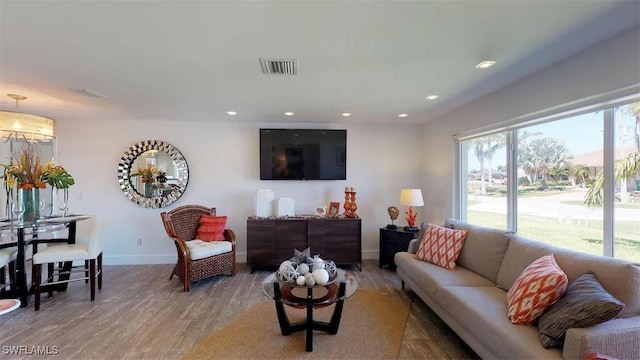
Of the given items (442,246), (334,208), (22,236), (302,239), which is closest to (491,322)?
(442,246)

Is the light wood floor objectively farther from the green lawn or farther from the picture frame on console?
the green lawn

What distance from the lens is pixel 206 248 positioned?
381 centimetres

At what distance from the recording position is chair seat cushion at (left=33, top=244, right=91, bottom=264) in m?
3.08

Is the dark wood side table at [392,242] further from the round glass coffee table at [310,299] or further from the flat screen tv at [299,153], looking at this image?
the round glass coffee table at [310,299]

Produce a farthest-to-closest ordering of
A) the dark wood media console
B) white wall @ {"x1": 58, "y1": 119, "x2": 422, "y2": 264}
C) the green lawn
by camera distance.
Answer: white wall @ {"x1": 58, "y1": 119, "x2": 422, "y2": 264} < the dark wood media console < the green lawn

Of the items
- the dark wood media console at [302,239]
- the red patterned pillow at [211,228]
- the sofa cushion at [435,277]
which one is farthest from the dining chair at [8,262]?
the sofa cushion at [435,277]

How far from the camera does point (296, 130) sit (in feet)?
15.6

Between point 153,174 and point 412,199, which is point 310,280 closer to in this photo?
point 412,199

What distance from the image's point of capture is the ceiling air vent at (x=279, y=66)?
91.9 inches

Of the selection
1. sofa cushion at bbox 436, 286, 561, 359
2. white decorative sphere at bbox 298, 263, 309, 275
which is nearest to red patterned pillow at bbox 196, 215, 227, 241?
white decorative sphere at bbox 298, 263, 309, 275

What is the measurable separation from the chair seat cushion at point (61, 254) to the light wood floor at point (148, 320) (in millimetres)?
516

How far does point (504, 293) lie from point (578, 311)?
818 millimetres

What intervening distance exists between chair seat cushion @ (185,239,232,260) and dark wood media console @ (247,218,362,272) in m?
0.41

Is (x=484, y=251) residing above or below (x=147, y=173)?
below
